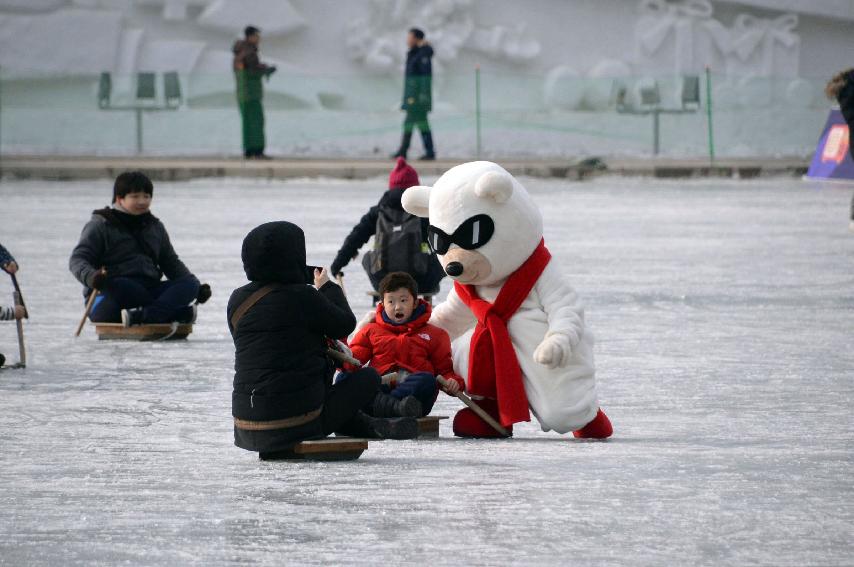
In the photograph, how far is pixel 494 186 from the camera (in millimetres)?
5688

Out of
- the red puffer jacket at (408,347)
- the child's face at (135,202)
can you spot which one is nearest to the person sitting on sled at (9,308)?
the child's face at (135,202)

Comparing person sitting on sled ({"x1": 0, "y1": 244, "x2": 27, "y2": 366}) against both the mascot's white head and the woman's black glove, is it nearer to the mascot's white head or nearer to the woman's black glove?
the woman's black glove

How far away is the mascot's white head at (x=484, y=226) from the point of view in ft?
18.9

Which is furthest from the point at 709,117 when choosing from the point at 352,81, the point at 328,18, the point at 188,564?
the point at 188,564

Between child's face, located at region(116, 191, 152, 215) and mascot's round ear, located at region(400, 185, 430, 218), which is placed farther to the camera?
child's face, located at region(116, 191, 152, 215)

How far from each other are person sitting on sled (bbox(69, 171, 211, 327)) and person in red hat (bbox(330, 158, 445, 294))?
2.63 ft

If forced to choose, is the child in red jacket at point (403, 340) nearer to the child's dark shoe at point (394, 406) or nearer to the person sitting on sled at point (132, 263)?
the child's dark shoe at point (394, 406)

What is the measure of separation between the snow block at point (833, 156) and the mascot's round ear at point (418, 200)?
581 inches

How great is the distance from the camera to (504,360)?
18.8 feet

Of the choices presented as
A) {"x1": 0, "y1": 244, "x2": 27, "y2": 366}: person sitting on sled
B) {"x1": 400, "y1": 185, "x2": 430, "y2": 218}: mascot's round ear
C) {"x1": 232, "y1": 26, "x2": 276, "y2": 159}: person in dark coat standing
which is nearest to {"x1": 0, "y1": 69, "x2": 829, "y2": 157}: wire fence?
{"x1": 232, "y1": 26, "x2": 276, "y2": 159}: person in dark coat standing

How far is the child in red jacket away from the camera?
590 cm

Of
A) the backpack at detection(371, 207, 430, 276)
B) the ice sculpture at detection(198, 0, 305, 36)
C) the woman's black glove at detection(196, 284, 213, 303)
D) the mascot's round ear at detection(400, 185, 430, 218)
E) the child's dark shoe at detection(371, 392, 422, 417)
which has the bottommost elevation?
the child's dark shoe at detection(371, 392, 422, 417)

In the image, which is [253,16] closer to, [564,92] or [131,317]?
[564,92]

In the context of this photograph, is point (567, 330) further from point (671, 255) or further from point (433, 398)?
point (671, 255)
